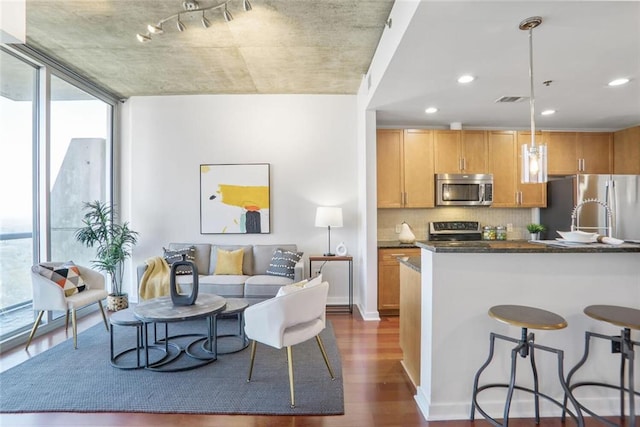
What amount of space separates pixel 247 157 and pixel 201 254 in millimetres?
1535

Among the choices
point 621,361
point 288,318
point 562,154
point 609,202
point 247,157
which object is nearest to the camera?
point 621,361

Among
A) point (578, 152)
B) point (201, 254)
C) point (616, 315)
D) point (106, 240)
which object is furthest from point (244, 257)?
point (578, 152)

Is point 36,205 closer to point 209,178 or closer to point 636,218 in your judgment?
point 209,178

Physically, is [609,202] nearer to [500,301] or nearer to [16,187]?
[500,301]

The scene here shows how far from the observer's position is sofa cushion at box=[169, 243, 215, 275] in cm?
455

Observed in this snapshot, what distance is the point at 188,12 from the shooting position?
113 inches

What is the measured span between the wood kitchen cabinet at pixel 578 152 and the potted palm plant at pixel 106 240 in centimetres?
601

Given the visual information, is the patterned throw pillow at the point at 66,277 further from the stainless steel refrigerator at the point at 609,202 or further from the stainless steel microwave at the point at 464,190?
the stainless steel refrigerator at the point at 609,202

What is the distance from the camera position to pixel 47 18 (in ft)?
9.80

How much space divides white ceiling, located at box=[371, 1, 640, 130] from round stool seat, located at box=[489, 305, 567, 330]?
5.88 ft

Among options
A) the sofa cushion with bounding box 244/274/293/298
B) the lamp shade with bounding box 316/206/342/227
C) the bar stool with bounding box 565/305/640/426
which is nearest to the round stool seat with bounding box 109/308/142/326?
the sofa cushion with bounding box 244/274/293/298

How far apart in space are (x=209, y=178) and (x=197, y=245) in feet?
3.24

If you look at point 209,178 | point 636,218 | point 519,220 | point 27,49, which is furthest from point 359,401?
point 27,49

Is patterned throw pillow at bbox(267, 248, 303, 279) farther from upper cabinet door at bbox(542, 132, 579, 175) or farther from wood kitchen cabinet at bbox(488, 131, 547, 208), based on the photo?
upper cabinet door at bbox(542, 132, 579, 175)
